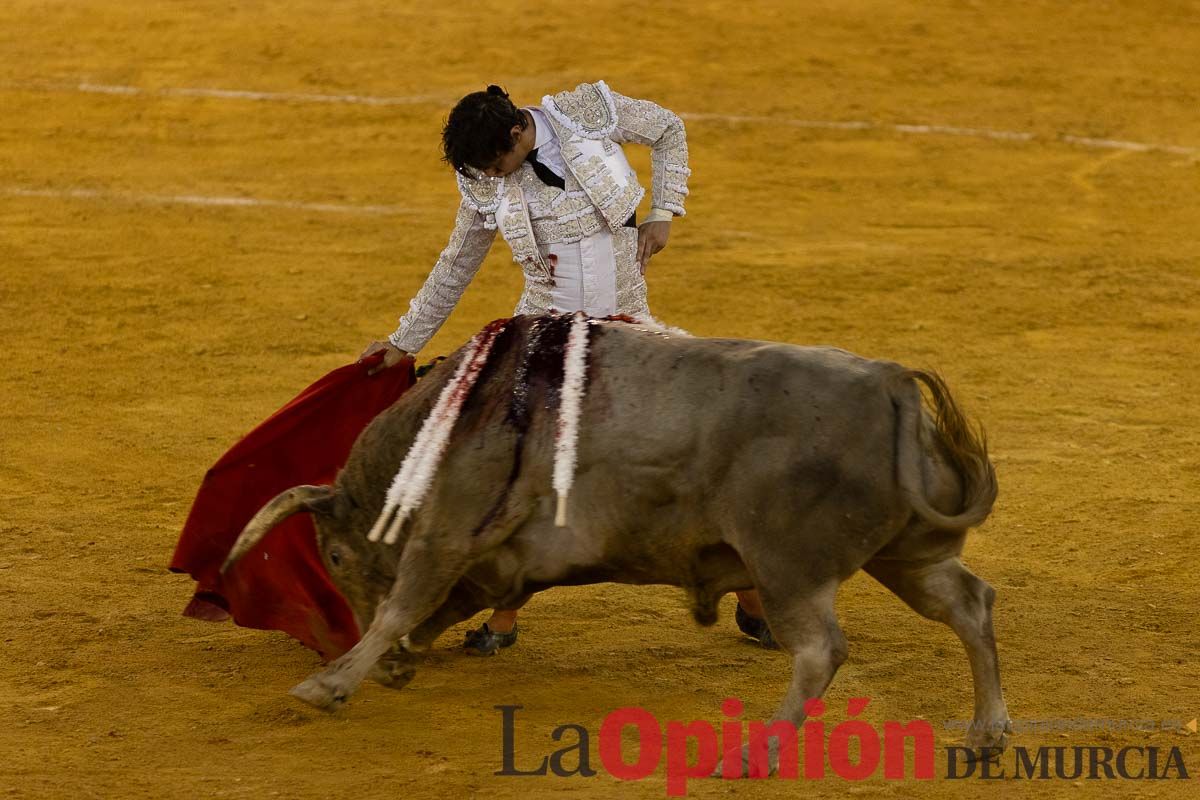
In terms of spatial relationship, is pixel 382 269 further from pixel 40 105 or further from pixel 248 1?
pixel 248 1

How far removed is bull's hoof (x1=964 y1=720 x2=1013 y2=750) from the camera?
4.94 m

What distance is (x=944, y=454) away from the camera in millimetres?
4727

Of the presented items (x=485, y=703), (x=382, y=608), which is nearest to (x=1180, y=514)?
(x=485, y=703)

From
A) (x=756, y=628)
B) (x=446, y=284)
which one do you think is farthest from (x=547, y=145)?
(x=756, y=628)

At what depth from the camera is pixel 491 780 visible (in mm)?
4805

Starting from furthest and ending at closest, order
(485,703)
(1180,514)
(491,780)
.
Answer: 1. (1180,514)
2. (485,703)
3. (491,780)

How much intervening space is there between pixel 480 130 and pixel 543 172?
0.35 m

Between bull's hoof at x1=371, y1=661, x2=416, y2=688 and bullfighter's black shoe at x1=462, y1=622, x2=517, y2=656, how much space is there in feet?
1.77

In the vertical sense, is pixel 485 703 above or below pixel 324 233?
below

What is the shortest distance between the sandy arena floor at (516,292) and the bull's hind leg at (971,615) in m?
0.23

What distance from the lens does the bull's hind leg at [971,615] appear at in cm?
490

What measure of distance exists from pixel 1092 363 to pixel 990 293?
126cm

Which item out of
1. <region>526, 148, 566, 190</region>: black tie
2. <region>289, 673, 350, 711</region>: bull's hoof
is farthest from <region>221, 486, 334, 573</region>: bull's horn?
<region>526, 148, 566, 190</region>: black tie

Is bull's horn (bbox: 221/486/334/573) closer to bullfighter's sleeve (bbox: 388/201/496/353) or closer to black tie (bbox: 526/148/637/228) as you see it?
bullfighter's sleeve (bbox: 388/201/496/353)
